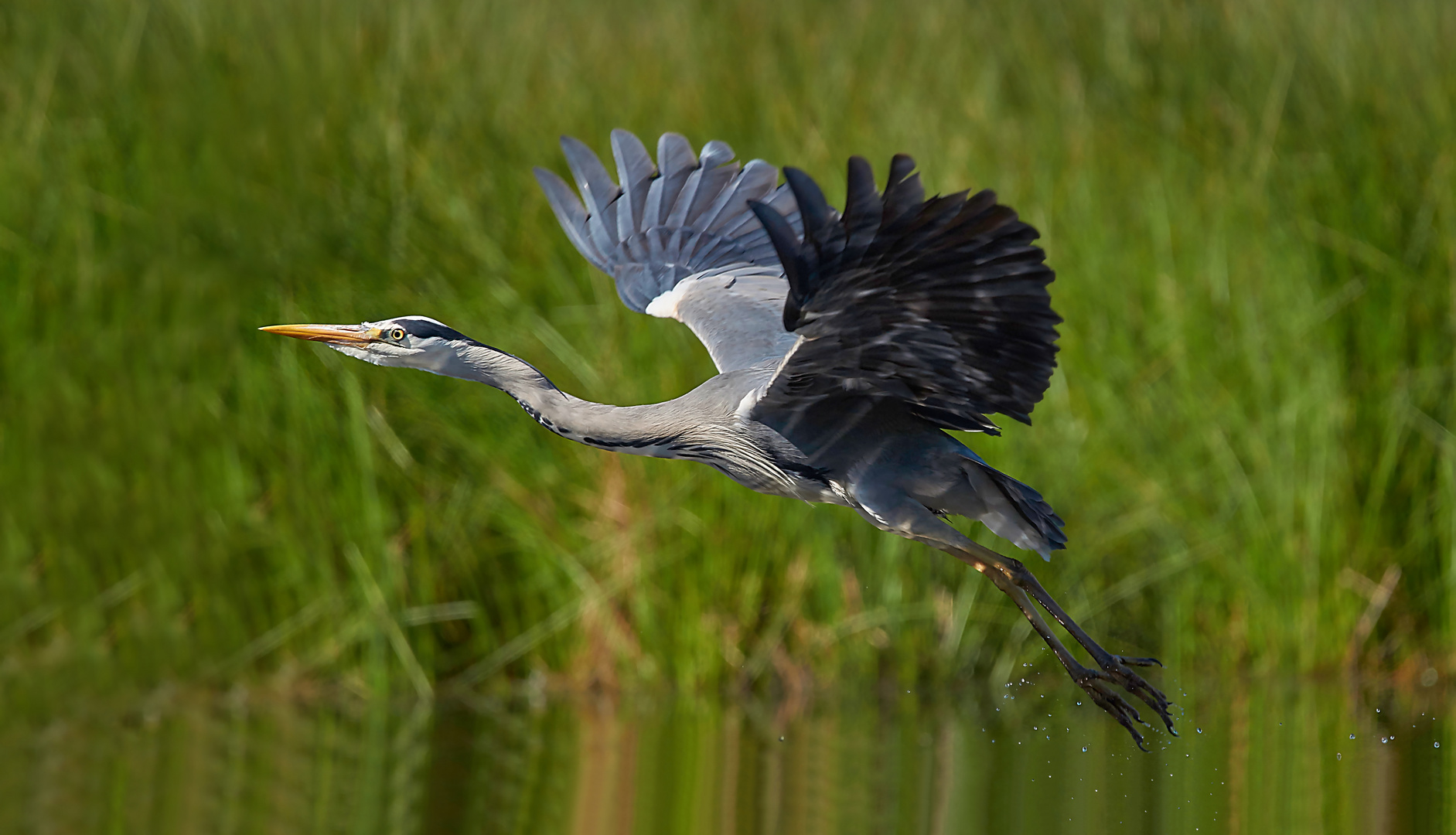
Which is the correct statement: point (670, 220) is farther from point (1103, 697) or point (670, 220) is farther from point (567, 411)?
point (1103, 697)

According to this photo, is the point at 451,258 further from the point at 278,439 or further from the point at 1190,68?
the point at 1190,68

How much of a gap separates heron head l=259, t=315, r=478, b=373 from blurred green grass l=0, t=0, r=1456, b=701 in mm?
1406

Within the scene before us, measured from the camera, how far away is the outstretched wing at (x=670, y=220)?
16.0 feet

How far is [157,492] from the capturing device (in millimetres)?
6078

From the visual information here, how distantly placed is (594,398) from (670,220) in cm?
108

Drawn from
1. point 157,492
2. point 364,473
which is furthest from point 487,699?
point 157,492

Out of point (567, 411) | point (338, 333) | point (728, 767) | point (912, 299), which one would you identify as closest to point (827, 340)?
point (912, 299)

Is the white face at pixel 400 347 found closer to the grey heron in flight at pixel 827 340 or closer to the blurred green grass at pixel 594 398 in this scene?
the grey heron in flight at pixel 827 340

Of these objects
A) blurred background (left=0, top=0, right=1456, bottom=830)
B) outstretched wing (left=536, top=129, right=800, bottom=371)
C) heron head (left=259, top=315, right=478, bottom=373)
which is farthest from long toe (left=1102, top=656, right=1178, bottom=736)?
heron head (left=259, top=315, right=478, bottom=373)

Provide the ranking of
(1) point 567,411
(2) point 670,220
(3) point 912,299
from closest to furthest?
(3) point 912,299
(1) point 567,411
(2) point 670,220

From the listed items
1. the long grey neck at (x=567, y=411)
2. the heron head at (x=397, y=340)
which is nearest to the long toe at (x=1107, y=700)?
the long grey neck at (x=567, y=411)

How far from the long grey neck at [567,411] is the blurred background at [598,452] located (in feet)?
4.89

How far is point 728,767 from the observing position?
17.5ft

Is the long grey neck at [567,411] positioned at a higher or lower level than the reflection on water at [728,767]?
higher
